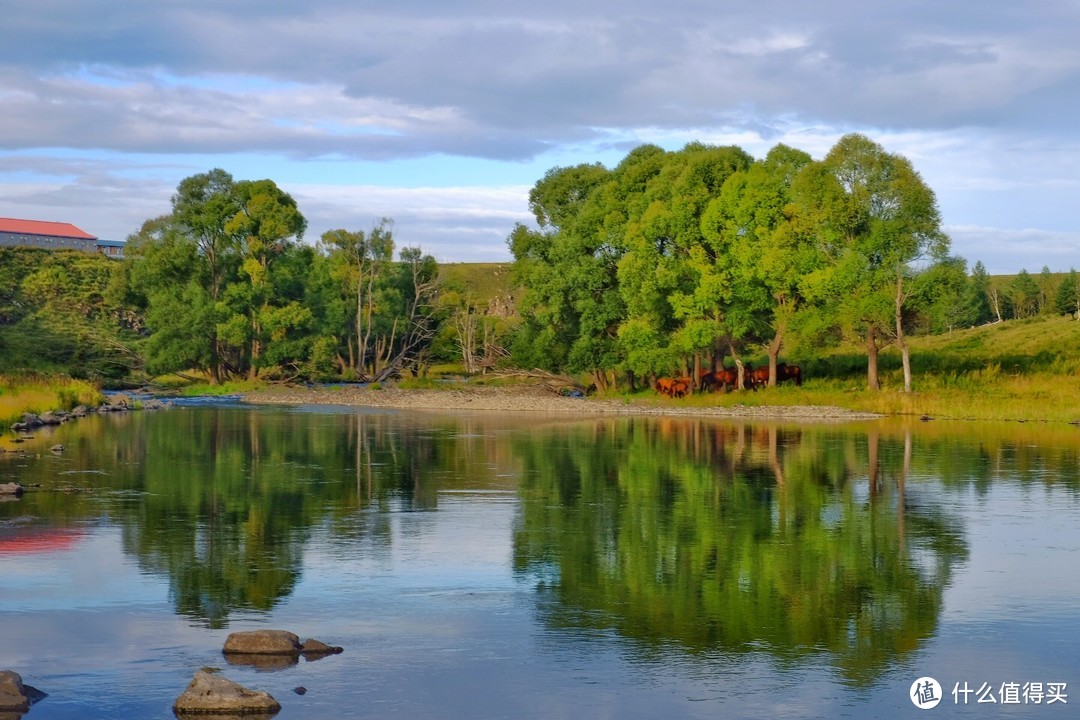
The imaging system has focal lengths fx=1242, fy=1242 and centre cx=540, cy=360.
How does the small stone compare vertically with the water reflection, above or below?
above

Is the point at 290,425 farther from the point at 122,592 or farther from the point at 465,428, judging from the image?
the point at 122,592

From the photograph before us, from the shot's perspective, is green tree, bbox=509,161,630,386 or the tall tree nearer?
green tree, bbox=509,161,630,386

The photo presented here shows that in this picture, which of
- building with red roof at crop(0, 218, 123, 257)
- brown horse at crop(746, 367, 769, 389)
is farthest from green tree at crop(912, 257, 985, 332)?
building with red roof at crop(0, 218, 123, 257)

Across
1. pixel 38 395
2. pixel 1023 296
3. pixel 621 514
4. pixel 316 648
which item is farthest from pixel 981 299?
pixel 316 648

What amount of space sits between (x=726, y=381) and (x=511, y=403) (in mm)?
12550

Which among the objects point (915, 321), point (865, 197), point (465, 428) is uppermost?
point (865, 197)

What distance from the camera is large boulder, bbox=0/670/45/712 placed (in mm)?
11445

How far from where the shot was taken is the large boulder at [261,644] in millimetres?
13312

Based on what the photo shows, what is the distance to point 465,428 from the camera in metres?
50.4

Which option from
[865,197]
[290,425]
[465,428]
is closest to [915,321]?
[865,197]

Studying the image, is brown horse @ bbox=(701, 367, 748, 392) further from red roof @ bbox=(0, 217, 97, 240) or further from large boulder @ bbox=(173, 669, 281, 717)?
red roof @ bbox=(0, 217, 97, 240)

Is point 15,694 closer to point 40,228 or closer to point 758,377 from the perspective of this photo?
point 758,377

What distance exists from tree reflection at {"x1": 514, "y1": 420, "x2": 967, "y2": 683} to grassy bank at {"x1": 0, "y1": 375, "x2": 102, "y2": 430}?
25.3 metres

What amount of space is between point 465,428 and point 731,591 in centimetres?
3429
